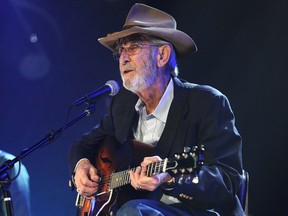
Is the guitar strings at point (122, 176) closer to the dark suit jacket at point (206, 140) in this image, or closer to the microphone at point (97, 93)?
the dark suit jacket at point (206, 140)

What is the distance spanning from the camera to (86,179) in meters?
2.57

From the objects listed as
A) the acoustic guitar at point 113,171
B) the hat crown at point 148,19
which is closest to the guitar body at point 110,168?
the acoustic guitar at point 113,171

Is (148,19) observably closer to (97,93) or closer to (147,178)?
(97,93)

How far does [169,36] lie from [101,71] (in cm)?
145

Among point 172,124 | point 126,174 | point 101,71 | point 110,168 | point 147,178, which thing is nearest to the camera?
point 147,178

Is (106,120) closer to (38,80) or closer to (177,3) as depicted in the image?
(38,80)

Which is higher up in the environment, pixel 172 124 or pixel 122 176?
pixel 172 124

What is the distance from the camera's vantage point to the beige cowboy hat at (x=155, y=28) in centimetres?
255

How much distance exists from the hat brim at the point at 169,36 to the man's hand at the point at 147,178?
889 millimetres

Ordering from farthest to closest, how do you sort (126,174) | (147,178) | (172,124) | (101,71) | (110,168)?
1. (101,71)
2. (110,168)
3. (172,124)
4. (126,174)
5. (147,178)

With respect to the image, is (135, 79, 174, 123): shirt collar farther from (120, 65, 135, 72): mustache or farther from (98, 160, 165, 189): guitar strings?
(98, 160, 165, 189): guitar strings

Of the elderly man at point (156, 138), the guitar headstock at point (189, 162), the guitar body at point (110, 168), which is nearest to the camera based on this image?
the guitar headstock at point (189, 162)

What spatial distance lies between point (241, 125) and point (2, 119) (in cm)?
196

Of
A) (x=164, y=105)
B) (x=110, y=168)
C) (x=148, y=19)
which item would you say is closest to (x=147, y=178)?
(x=110, y=168)
